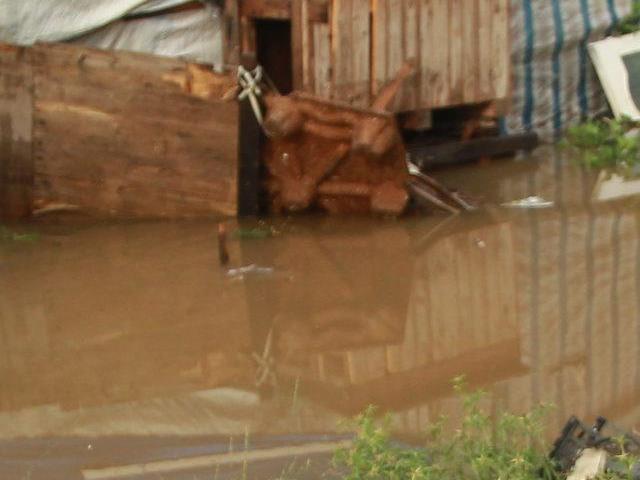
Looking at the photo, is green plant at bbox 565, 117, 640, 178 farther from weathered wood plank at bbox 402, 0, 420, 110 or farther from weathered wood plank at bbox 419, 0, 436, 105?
weathered wood plank at bbox 402, 0, 420, 110

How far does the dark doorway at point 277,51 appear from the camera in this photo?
9.07 m

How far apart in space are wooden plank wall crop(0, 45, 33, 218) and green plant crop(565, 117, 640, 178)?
4197mm

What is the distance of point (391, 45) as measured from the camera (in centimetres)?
827

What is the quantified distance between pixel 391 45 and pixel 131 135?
1850 mm

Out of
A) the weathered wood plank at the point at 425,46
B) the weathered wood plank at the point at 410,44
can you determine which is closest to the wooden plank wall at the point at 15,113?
the weathered wood plank at the point at 410,44

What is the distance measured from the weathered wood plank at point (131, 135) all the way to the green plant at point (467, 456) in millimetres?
4100

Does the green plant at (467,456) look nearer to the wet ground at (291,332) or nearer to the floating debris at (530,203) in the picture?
the wet ground at (291,332)

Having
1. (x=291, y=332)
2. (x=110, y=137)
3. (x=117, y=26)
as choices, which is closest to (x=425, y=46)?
(x=117, y=26)

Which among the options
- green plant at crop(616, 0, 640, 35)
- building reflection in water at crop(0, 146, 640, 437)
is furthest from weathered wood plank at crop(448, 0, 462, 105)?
green plant at crop(616, 0, 640, 35)

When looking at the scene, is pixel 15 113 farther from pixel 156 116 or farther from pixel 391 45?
pixel 391 45

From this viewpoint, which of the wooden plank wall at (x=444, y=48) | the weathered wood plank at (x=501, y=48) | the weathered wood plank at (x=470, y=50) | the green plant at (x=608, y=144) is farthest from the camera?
the green plant at (x=608, y=144)

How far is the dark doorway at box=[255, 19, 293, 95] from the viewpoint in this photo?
29.8ft

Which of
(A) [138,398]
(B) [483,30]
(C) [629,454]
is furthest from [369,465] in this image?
(B) [483,30]

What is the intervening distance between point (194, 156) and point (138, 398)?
294cm
